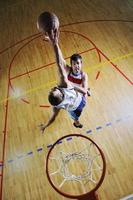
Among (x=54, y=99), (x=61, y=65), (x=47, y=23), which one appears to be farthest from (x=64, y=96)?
(x=47, y=23)

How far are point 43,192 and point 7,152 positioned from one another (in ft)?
2.88

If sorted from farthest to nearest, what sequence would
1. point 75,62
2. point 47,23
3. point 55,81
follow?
point 55,81 → point 75,62 → point 47,23

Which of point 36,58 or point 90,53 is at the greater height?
point 36,58

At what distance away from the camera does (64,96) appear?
3383 millimetres

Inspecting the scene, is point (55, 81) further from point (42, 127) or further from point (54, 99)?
point (54, 99)

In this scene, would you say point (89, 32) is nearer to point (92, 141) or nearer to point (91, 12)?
point (91, 12)

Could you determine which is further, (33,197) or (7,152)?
(7,152)

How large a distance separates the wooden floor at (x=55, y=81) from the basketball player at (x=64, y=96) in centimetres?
17

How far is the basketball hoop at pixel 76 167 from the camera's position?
11.4 feet

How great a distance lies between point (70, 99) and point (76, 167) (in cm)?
88

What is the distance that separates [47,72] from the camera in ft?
16.8

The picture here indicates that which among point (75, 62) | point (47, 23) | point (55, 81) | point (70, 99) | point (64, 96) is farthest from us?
point (55, 81)

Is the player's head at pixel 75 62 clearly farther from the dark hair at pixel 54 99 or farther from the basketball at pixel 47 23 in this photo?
the basketball at pixel 47 23

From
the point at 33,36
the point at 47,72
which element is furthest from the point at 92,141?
the point at 33,36
